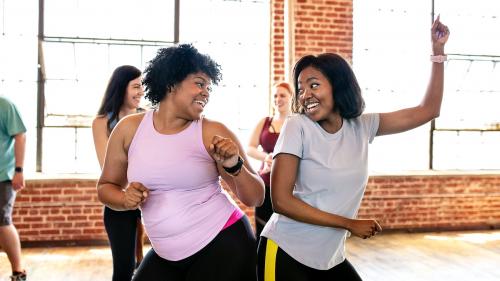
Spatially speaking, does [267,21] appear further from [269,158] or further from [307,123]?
[307,123]

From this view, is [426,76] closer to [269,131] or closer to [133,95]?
[269,131]

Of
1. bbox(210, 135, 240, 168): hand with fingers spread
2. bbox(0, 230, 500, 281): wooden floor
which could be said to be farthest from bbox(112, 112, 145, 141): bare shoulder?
bbox(0, 230, 500, 281): wooden floor

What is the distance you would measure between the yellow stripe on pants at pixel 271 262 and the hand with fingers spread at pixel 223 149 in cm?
39

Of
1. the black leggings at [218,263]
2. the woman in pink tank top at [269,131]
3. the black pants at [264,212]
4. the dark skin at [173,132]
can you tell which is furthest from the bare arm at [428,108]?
the woman in pink tank top at [269,131]

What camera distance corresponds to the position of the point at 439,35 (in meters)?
2.26

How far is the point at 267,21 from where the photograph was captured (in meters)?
6.32

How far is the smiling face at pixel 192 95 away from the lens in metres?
1.93

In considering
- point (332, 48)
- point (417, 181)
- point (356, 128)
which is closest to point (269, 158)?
point (356, 128)

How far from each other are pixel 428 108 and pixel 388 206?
4309 mm

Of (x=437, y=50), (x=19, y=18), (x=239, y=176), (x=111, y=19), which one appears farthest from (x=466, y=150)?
(x=239, y=176)

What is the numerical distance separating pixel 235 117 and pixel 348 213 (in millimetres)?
4415

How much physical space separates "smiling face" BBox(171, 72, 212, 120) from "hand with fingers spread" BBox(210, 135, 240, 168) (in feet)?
0.76

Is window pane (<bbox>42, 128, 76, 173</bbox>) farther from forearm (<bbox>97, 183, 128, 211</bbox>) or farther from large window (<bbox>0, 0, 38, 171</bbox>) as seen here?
forearm (<bbox>97, 183, 128, 211</bbox>)

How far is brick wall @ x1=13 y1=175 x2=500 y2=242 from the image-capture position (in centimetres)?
557
